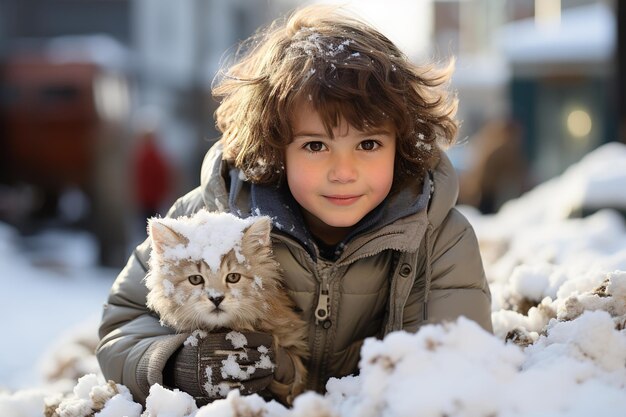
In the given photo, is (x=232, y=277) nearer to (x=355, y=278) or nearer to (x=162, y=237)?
(x=162, y=237)

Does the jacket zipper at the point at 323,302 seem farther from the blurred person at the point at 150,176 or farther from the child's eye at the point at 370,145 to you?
the blurred person at the point at 150,176

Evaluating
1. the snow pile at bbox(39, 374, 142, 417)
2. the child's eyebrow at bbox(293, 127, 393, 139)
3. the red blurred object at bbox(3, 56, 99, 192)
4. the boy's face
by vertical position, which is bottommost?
the red blurred object at bbox(3, 56, 99, 192)

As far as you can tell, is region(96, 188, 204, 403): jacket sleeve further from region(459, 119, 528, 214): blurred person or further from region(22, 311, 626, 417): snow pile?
region(459, 119, 528, 214): blurred person

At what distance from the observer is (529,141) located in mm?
18172

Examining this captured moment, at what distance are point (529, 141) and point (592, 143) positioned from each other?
124 centimetres

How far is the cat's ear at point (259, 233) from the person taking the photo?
2812 mm

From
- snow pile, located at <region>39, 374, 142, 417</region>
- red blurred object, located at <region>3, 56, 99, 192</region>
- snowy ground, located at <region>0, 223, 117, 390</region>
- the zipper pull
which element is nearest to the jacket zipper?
the zipper pull

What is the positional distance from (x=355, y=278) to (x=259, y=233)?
1.50ft

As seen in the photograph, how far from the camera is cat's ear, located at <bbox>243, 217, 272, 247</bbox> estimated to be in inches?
111

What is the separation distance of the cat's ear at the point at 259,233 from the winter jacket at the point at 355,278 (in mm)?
205

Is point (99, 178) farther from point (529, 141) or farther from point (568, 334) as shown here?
point (568, 334)

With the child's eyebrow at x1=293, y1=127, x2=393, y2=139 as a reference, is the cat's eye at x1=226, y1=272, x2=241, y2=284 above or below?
below

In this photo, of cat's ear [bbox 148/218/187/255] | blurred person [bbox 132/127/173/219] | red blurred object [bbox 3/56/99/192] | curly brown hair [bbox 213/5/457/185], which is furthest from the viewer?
red blurred object [bbox 3/56/99/192]

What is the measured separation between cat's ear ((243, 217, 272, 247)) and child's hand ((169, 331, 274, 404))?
0.27 metres
